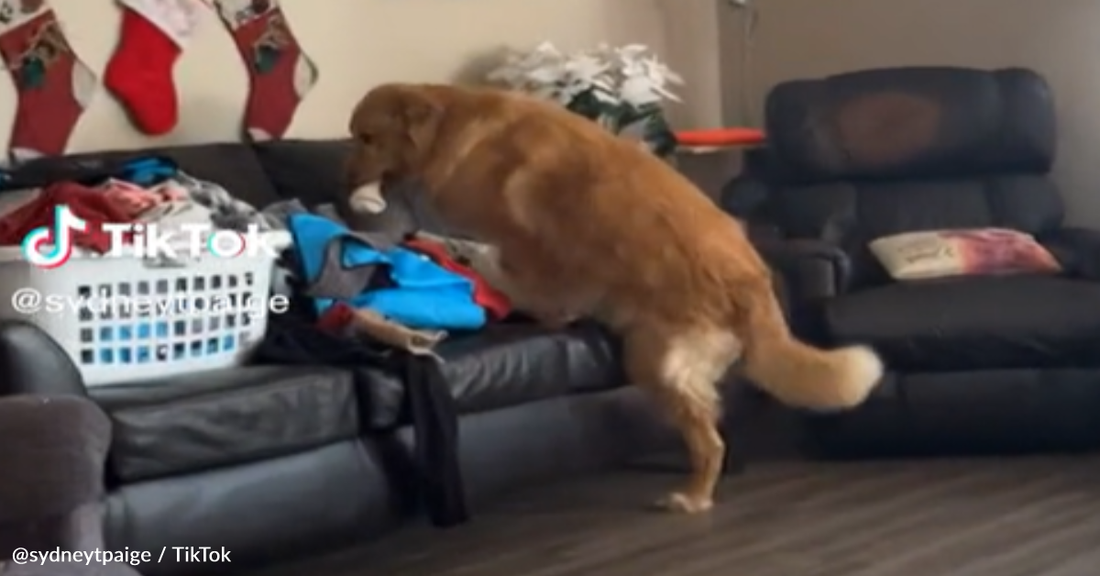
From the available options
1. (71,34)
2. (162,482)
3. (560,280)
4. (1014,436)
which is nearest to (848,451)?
(1014,436)

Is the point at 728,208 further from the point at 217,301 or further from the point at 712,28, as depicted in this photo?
the point at 217,301

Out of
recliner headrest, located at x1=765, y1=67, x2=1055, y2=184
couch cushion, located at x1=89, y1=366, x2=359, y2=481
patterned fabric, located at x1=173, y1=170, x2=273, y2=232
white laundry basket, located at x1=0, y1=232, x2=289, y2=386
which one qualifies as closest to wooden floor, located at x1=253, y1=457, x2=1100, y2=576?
couch cushion, located at x1=89, y1=366, x2=359, y2=481

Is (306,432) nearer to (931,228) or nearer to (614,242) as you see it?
(614,242)

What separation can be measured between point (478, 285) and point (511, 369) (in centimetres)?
27

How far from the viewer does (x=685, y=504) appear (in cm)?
338

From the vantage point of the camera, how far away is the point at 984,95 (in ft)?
14.1

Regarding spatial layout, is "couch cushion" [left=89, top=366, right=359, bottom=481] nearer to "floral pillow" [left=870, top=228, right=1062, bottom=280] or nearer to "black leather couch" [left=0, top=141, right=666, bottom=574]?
"black leather couch" [left=0, top=141, right=666, bottom=574]

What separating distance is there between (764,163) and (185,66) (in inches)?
66.3

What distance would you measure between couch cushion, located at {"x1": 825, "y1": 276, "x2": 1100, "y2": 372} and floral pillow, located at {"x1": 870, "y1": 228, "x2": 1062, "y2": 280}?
251 millimetres

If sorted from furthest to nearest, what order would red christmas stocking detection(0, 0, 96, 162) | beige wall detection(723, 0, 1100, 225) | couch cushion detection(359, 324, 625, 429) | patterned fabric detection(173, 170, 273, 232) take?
beige wall detection(723, 0, 1100, 225)
red christmas stocking detection(0, 0, 96, 162)
patterned fabric detection(173, 170, 273, 232)
couch cushion detection(359, 324, 625, 429)

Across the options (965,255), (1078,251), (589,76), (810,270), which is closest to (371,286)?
(810,270)

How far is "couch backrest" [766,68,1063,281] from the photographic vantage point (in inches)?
168

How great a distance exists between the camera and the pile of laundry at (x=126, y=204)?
9.18 feet

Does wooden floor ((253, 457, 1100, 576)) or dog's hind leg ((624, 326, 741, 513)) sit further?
Result: dog's hind leg ((624, 326, 741, 513))
